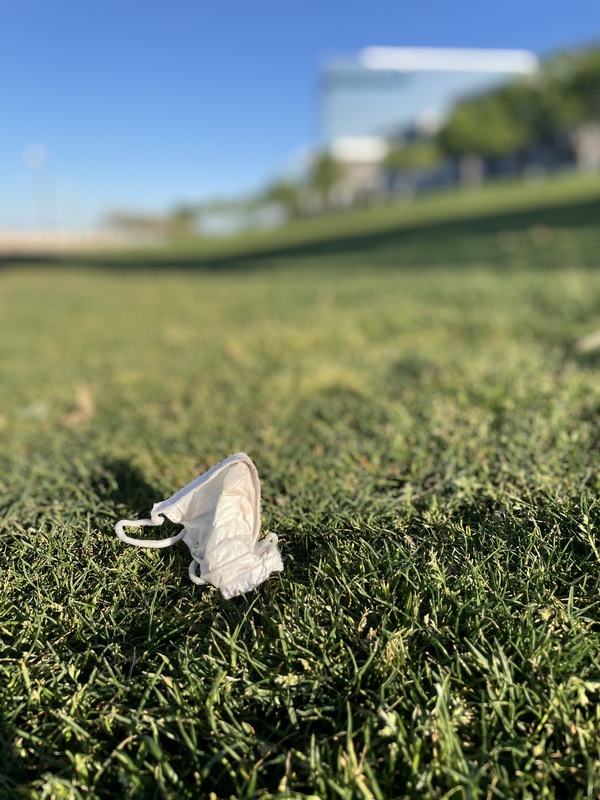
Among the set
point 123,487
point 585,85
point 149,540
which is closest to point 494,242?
point 123,487

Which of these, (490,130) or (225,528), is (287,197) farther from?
(225,528)

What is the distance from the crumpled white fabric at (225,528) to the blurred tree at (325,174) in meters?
63.9

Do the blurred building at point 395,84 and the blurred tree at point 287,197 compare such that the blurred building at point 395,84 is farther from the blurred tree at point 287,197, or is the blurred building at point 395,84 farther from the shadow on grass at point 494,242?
the shadow on grass at point 494,242

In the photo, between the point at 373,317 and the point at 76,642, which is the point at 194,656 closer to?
the point at 76,642

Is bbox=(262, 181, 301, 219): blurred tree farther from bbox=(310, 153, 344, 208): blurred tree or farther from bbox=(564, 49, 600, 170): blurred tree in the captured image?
bbox=(564, 49, 600, 170): blurred tree

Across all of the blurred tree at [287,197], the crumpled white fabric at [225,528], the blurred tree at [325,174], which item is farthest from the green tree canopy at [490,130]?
the crumpled white fabric at [225,528]

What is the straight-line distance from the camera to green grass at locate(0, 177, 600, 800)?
97 centimetres

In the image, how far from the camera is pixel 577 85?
3869cm

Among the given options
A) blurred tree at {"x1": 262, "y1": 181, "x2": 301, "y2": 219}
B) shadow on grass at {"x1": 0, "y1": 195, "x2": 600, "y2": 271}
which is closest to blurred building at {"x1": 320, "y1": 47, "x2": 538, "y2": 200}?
blurred tree at {"x1": 262, "y1": 181, "x2": 301, "y2": 219}

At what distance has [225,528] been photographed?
1358 millimetres

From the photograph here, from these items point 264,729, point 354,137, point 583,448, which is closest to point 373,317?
point 583,448

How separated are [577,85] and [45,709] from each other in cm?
4703

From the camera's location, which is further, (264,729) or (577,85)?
(577,85)

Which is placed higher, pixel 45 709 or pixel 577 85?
pixel 577 85
